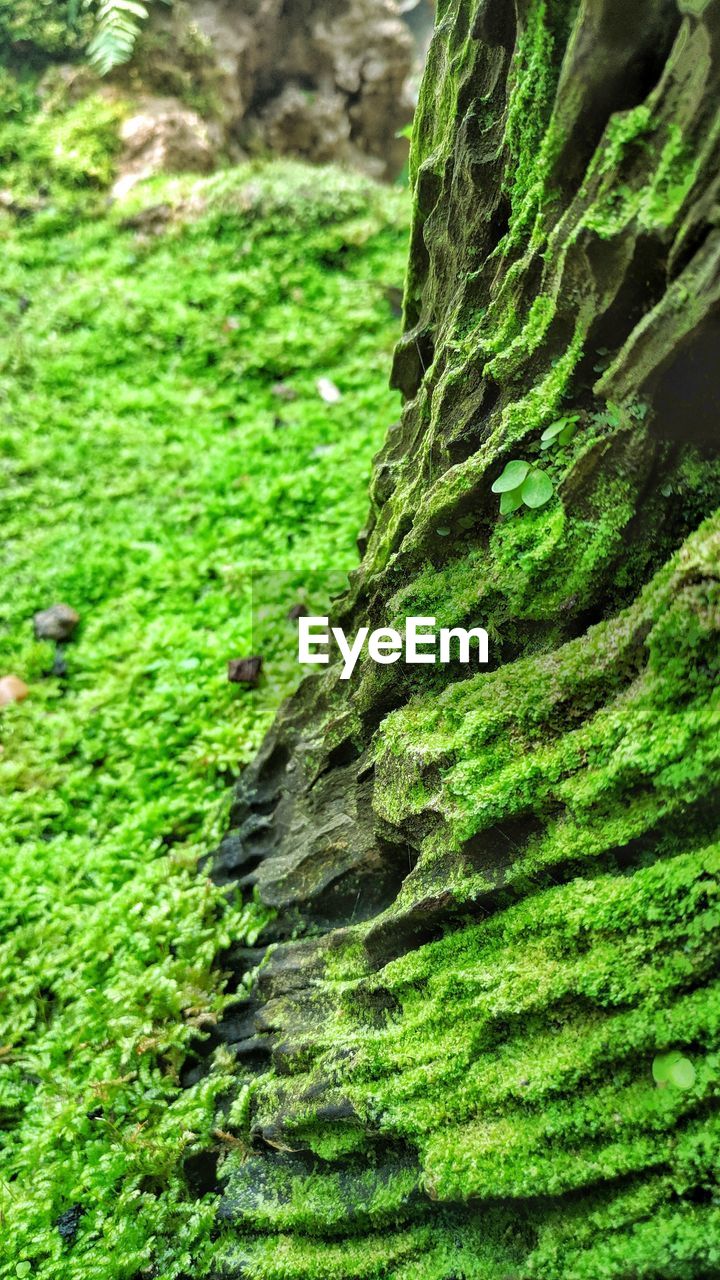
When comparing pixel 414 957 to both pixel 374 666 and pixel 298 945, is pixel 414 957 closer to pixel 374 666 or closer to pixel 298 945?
pixel 298 945

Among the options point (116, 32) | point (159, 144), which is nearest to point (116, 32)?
point (116, 32)

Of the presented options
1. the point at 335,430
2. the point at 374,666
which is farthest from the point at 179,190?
the point at 374,666

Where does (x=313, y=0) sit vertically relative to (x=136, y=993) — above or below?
above

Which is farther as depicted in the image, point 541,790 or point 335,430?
point 335,430

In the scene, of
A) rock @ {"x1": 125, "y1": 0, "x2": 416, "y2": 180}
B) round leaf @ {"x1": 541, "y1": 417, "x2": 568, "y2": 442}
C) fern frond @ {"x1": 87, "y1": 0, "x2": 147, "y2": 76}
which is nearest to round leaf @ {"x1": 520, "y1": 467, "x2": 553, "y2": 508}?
round leaf @ {"x1": 541, "y1": 417, "x2": 568, "y2": 442}

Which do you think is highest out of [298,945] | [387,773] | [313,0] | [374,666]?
[313,0]

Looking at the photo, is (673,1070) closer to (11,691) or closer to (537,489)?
(537,489)
